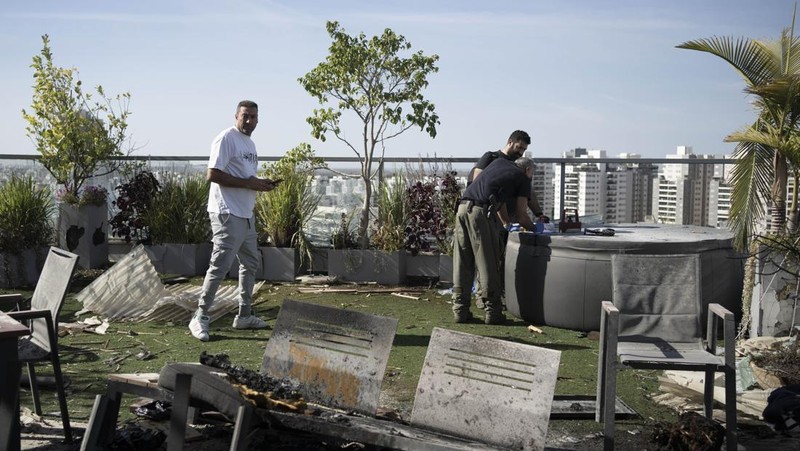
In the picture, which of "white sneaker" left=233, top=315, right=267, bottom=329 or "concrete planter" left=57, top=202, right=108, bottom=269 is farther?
"concrete planter" left=57, top=202, right=108, bottom=269

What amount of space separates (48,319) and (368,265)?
19.2 feet

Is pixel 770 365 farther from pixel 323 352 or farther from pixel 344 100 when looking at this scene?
pixel 344 100

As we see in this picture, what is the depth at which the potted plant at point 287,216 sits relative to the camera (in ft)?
35.3

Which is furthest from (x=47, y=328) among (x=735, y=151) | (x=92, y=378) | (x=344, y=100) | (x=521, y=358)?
(x=344, y=100)

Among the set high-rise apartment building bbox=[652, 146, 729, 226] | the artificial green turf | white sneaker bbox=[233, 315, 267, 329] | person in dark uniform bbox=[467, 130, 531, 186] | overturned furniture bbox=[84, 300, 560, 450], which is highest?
person in dark uniform bbox=[467, 130, 531, 186]

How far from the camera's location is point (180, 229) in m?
11.2

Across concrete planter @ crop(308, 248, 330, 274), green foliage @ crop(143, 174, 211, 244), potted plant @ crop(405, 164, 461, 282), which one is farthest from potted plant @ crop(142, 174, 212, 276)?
potted plant @ crop(405, 164, 461, 282)

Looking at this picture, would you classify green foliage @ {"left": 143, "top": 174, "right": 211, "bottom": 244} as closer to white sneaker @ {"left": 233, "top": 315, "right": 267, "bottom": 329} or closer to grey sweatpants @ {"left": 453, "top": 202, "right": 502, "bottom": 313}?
white sneaker @ {"left": 233, "top": 315, "right": 267, "bottom": 329}

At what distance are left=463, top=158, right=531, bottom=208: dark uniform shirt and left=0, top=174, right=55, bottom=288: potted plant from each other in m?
5.60

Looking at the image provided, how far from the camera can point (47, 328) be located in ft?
16.4

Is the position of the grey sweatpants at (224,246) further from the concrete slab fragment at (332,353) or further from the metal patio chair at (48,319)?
the concrete slab fragment at (332,353)

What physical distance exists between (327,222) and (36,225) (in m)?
3.53

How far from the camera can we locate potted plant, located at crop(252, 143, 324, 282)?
10758mm

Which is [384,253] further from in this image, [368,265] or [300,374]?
[300,374]
